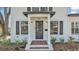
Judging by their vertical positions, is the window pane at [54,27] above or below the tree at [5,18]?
below

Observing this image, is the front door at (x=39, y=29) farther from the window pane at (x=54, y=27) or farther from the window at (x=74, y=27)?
the window at (x=74, y=27)

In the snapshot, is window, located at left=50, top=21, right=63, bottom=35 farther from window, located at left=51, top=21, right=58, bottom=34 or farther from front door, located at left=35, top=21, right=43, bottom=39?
front door, located at left=35, top=21, right=43, bottom=39

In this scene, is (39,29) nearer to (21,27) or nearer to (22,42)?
(21,27)

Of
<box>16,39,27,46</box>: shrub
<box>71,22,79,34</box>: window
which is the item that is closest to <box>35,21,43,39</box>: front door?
<box>16,39,27,46</box>: shrub

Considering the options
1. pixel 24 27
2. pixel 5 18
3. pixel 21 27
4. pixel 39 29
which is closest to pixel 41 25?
pixel 39 29

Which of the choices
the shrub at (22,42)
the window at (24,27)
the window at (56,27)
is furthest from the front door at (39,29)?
the shrub at (22,42)

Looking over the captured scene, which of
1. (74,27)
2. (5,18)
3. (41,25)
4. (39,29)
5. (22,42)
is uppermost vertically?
(5,18)

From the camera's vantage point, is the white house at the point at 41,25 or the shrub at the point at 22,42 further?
the white house at the point at 41,25

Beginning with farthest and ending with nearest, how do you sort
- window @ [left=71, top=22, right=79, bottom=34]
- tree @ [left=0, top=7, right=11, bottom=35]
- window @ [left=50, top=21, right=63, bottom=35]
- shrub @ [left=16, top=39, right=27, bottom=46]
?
tree @ [left=0, top=7, right=11, bottom=35] < window @ [left=71, top=22, right=79, bottom=34] < window @ [left=50, top=21, right=63, bottom=35] < shrub @ [left=16, top=39, right=27, bottom=46]

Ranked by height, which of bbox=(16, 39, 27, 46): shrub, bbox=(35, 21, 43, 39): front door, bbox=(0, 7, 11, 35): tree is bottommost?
bbox=(16, 39, 27, 46): shrub

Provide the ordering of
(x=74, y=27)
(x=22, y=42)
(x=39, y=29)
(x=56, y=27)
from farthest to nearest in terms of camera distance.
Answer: (x=74, y=27) → (x=56, y=27) → (x=39, y=29) → (x=22, y=42)
